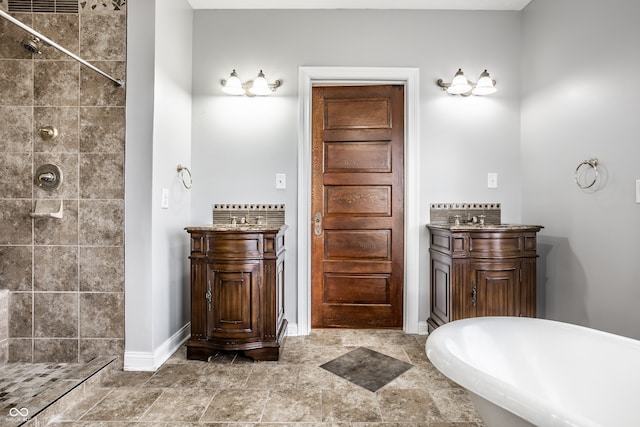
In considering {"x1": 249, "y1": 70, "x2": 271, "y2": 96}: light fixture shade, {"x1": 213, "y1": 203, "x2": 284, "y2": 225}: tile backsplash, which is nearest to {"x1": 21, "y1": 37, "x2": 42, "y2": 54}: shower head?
{"x1": 249, "y1": 70, "x2": 271, "y2": 96}: light fixture shade

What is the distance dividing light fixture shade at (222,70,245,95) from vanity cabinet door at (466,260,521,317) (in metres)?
2.13

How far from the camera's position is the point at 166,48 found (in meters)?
2.19

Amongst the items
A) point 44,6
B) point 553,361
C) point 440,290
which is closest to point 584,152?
point 440,290

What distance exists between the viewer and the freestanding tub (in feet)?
3.54

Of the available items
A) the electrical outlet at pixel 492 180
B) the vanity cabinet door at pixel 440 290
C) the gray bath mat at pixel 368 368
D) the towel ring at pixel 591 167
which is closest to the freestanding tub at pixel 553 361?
the gray bath mat at pixel 368 368

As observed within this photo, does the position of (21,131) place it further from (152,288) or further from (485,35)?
(485,35)

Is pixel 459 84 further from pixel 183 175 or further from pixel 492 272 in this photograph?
pixel 183 175

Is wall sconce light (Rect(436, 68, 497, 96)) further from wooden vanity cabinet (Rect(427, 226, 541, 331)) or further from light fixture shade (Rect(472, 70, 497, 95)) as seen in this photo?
wooden vanity cabinet (Rect(427, 226, 541, 331))

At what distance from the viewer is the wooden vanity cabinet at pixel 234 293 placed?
211 centimetres

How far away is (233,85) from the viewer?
98.0 inches

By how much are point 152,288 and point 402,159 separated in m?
2.10

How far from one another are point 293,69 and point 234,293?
5.93ft

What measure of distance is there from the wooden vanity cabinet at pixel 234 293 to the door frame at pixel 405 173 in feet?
1.71

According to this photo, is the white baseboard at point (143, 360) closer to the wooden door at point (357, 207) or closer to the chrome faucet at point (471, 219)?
the wooden door at point (357, 207)
